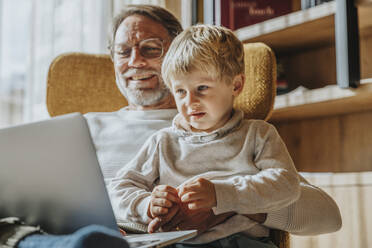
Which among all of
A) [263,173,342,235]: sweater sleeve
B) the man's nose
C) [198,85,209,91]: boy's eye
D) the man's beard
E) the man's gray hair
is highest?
the man's gray hair

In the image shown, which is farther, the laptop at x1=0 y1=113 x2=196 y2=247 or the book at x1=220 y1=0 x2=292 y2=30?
the book at x1=220 y1=0 x2=292 y2=30

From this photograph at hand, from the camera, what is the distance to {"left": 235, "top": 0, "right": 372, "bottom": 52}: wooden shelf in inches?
74.9

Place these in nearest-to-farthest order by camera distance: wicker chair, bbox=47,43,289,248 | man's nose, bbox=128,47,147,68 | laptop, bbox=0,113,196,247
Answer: laptop, bbox=0,113,196,247 → man's nose, bbox=128,47,147,68 → wicker chair, bbox=47,43,289,248

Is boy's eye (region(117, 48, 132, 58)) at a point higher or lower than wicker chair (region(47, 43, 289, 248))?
higher

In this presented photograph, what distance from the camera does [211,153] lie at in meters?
1.03

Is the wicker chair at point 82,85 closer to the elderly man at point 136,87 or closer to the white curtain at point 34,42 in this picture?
the elderly man at point 136,87

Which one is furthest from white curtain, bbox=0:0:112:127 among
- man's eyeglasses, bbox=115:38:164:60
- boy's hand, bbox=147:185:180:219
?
boy's hand, bbox=147:185:180:219

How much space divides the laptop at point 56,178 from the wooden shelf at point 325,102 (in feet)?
4.26

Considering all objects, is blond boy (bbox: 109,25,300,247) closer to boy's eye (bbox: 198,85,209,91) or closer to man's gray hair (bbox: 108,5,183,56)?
boy's eye (bbox: 198,85,209,91)

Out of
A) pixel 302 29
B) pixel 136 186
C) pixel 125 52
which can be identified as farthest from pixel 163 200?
pixel 302 29

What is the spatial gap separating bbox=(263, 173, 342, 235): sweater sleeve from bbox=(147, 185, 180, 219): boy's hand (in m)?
0.27

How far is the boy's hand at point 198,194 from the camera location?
0.82 m

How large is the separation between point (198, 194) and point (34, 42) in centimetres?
174

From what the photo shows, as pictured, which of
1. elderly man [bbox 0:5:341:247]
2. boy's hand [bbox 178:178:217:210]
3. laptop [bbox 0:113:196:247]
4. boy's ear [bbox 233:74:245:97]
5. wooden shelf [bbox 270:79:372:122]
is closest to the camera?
laptop [bbox 0:113:196:247]
